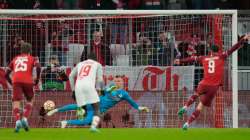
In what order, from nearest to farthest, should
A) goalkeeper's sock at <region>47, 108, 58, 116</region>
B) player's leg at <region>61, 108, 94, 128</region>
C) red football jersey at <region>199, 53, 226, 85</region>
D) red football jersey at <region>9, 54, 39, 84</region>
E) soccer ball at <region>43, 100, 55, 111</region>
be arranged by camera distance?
1. red football jersey at <region>9, 54, 39, 84</region>
2. red football jersey at <region>199, 53, 226, 85</region>
3. player's leg at <region>61, 108, 94, 128</region>
4. goalkeeper's sock at <region>47, 108, 58, 116</region>
5. soccer ball at <region>43, 100, 55, 111</region>

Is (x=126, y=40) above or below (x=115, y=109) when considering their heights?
above

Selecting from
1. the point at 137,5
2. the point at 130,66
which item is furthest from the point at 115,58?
the point at 137,5

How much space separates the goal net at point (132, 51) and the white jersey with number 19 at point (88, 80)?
497cm

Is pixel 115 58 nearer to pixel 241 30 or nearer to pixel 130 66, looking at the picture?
pixel 130 66

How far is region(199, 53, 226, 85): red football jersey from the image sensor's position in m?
21.2

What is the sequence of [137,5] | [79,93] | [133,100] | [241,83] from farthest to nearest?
[137,5]
[241,83]
[133,100]
[79,93]

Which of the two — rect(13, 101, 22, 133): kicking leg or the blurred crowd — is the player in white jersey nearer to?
rect(13, 101, 22, 133): kicking leg

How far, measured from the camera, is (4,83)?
24.6 metres

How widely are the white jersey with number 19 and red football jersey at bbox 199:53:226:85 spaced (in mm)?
2960

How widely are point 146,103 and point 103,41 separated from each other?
2031mm

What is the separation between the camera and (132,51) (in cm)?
2486

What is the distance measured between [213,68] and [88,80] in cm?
328

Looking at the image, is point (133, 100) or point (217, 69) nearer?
point (217, 69)

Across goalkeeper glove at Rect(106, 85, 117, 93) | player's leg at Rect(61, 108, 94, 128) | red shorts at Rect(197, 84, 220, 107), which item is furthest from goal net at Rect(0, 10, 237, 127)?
red shorts at Rect(197, 84, 220, 107)
